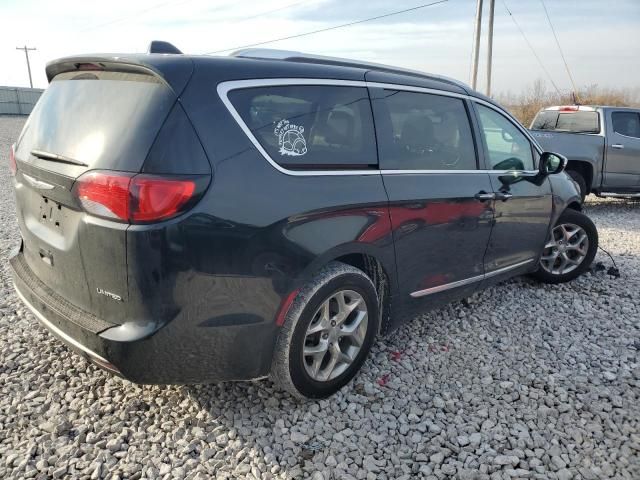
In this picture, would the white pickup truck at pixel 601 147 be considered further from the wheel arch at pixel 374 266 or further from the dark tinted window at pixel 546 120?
the wheel arch at pixel 374 266

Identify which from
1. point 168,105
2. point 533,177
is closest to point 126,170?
point 168,105

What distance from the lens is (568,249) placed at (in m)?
4.67

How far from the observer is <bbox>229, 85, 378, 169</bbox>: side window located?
234 cm

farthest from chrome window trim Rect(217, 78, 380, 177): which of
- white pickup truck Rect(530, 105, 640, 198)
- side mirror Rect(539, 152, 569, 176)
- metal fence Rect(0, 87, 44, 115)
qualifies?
metal fence Rect(0, 87, 44, 115)

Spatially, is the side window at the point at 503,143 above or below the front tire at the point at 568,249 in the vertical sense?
above

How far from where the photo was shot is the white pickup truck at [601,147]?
8.41m

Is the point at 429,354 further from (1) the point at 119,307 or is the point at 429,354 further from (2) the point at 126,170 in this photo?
(2) the point at 126,170

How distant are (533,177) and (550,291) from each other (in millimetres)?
1165

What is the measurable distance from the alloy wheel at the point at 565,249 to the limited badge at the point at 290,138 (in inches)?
120

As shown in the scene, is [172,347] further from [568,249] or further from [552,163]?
[568,249]

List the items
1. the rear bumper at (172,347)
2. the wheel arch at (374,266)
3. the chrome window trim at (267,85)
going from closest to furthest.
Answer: the rear bumper at (172,347) < the chrome window trim at (267,85) < the wheel arch at (374,266)

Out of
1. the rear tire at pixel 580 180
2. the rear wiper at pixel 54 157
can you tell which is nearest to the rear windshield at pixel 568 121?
the rear tire at pixel 580 180

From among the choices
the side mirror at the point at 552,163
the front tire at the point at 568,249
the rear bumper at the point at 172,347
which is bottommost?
the front tire at the point at 568,249

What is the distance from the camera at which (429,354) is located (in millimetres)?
3322
